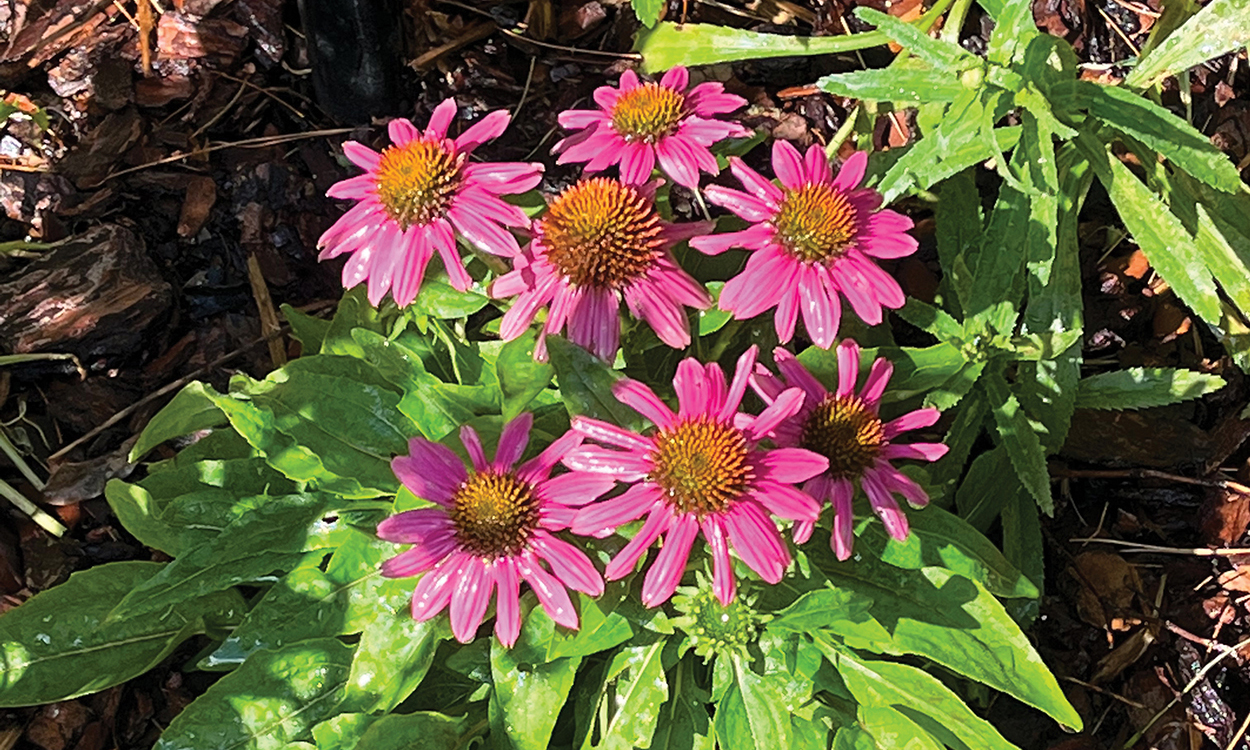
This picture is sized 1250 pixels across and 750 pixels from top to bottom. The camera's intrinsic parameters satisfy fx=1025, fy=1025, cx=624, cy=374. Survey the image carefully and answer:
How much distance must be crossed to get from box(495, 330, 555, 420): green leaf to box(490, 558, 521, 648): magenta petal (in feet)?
0.65

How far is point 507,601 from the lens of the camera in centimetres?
127

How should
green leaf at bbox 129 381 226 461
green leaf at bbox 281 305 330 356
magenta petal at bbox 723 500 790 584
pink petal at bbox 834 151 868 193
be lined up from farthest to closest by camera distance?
green leaf at bbox 281 305 330 356
green leaf at bbox 129 381 226 461
pink petal at bbox 834 151 868 193
magenta petal at bbox 723 500 790 584

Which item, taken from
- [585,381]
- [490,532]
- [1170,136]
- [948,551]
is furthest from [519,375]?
[1170,136]

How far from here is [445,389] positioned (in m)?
1.47

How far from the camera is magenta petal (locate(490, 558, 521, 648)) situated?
1.26 m

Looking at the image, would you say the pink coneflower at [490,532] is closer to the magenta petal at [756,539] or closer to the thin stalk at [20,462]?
the magenta petal at [756,539]

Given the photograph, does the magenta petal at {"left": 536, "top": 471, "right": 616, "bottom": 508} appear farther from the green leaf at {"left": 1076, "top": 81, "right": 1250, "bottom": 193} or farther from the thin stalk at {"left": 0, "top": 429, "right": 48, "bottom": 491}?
the thin stalk at {"left": 0, "top": 429, "right": 48, "bottom": 491}

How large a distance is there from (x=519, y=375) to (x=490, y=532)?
221mm

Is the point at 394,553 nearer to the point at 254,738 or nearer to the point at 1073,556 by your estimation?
the point at 254,738

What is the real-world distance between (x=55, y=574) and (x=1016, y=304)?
1863 mm

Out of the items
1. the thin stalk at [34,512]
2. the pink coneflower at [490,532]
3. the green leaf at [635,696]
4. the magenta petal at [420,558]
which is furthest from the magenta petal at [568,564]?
the thin stalk at [34,512]

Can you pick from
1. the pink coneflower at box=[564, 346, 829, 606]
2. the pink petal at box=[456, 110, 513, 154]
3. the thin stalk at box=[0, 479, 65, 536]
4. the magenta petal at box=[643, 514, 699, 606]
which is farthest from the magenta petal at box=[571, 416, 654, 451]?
the thin stalk at box=[0, 479, 65, 536]

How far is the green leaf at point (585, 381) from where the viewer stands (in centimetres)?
134

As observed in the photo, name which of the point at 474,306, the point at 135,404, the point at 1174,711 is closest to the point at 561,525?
the point at 474,306
